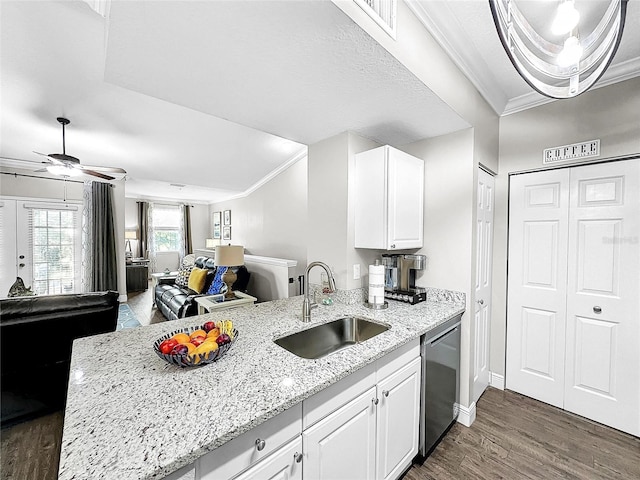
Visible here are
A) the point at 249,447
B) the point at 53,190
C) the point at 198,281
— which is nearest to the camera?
the point at 249,447

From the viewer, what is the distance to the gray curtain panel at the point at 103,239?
5.26 metres

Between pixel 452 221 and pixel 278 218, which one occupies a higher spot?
pixel 278 218

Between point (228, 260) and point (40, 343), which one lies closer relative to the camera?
point (40, 343)

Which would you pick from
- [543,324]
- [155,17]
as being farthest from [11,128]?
[543,324]

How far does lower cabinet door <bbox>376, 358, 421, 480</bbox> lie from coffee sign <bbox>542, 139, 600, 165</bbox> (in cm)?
202

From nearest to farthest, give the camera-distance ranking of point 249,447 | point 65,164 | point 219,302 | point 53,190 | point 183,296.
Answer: point 249,447 → point 65,164 → point 219,302 → point 183,296 → point 53,190

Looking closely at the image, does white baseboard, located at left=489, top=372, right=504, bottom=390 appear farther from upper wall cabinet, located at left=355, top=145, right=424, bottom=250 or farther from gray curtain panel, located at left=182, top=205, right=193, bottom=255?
gray curtain panel, located at left=182, top=205, right=193, bottom=255

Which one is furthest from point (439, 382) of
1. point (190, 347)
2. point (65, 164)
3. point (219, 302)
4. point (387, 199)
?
point (65, 164)

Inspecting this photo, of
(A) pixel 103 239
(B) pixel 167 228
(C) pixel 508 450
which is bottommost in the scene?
(C) pixel 508 450

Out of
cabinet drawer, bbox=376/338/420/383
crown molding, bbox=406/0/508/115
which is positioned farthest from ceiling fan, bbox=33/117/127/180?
cabinet drawer, bbox=376/338/420/383

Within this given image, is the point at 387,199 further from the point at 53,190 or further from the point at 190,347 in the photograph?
the point at 53,190

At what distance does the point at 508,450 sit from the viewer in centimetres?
181

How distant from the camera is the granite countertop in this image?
66 cm

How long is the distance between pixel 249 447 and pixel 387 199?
1.63m
